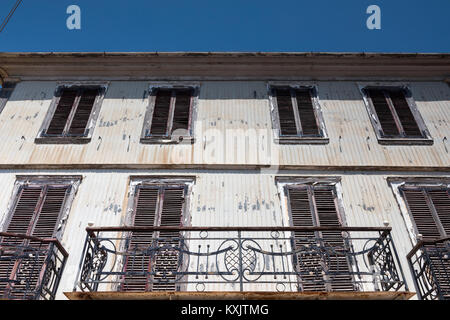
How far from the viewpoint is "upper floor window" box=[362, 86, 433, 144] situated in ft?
29.3

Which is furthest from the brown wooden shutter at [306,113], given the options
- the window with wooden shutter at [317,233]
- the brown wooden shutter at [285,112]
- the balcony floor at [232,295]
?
the balcony floor at [232,295]

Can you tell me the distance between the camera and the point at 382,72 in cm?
1058

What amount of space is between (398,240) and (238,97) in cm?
508

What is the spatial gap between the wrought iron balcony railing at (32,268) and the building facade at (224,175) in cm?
4

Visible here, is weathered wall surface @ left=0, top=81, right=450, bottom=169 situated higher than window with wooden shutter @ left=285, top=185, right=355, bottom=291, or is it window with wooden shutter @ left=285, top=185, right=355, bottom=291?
weathered wall surface @ left=0, top=81, right=450, bottom=169

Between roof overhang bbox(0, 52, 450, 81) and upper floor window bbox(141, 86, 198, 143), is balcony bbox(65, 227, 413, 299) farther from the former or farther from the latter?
roof overhang bbox(0, 52, 450, 81)

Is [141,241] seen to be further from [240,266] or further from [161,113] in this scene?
[161,113]

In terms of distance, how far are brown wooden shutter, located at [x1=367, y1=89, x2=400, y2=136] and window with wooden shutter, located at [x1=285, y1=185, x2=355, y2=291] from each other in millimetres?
2386

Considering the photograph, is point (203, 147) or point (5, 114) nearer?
point (203, 147)

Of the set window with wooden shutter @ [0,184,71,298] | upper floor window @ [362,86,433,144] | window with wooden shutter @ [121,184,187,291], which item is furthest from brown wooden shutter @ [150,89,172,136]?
upper floor window @ [362,86,433,144]

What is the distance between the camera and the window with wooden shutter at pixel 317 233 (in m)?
6.62

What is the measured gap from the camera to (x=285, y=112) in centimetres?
965

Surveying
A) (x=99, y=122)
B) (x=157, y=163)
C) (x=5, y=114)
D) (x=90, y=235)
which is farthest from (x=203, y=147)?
(x=5, y=114)
